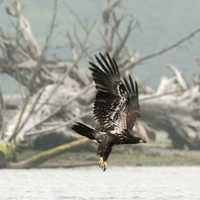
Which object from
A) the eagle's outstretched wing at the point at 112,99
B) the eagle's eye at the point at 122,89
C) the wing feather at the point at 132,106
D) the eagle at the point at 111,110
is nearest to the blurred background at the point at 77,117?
the eagle at the point at 111,110

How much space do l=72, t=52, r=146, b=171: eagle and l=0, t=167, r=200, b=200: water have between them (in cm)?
793

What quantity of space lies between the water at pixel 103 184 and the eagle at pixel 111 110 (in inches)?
312

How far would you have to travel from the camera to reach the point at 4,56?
33.7 m

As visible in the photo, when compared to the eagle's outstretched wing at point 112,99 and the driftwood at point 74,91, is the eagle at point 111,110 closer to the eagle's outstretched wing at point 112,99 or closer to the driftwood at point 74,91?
the eagle's outstretched wing at point 112,99

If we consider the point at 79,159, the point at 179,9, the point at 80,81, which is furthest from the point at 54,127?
the point at 179,9

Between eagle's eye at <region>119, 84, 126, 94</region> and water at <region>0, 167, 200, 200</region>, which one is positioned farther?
water at <region>0, 167, 200, 200</region>

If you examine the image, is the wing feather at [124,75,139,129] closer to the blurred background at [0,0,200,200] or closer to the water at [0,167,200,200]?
the water at [0,167,200,200]

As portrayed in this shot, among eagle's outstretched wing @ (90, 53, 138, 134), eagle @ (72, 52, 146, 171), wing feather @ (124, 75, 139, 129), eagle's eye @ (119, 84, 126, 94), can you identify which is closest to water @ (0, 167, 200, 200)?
eagle @ (72, 52, 146, 171)

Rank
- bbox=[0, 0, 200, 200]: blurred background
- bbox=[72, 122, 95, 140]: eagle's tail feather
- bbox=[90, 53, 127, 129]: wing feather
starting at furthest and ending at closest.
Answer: bbox=[0, 0, 200, 200]: blurred background
bbox=[72, 122, 95, 140]: eagle's tail feather
bbox=[90, 53, 127, 129]: wing feather

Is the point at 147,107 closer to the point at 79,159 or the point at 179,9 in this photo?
the point at 79,159

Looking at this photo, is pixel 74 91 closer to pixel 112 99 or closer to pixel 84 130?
pixel 84 130

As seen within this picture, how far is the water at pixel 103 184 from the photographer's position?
2339 centimetres

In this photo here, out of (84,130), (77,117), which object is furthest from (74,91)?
(84,130)

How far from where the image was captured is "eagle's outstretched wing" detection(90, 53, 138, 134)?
47.5 feet
